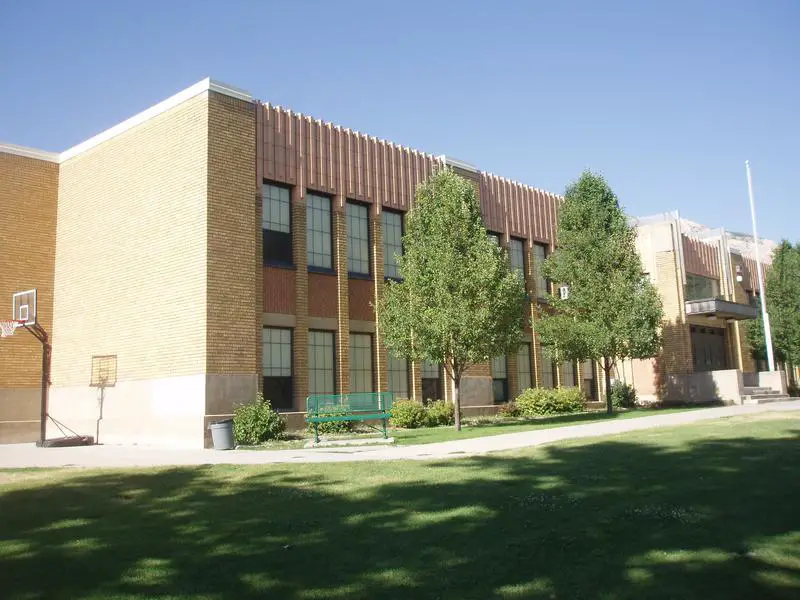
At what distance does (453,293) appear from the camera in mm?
22188

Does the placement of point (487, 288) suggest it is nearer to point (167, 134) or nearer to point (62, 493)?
point (167, 134)

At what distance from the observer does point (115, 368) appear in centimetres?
2312

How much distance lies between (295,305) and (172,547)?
1635 centimetres

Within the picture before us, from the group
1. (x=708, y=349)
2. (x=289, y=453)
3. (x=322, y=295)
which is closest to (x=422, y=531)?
(x=289, y=453)

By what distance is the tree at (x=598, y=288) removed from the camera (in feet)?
89.2

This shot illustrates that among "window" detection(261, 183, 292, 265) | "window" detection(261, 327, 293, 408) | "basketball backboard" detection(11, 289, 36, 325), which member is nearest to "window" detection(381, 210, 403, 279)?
"window" detection(261, 183, 292, 265)

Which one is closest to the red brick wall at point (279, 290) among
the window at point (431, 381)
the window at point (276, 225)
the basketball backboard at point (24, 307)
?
the window at point (276, 225)


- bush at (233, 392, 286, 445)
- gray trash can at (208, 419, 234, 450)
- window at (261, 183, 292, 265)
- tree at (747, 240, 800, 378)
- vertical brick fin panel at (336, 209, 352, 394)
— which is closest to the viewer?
gray trash can at (208, 419, 234, 450)

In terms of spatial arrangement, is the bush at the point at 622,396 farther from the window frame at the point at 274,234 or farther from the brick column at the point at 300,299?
the window frame at the point at 274,234

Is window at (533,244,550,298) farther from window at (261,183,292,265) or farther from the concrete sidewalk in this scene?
the concrete sidewalk

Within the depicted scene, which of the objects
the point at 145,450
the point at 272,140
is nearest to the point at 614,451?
the point at 145,450

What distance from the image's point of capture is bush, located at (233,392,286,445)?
65.1 feet

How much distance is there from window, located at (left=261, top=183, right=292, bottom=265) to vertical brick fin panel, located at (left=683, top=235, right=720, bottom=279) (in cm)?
2388

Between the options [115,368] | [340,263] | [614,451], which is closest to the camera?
[614,451]
